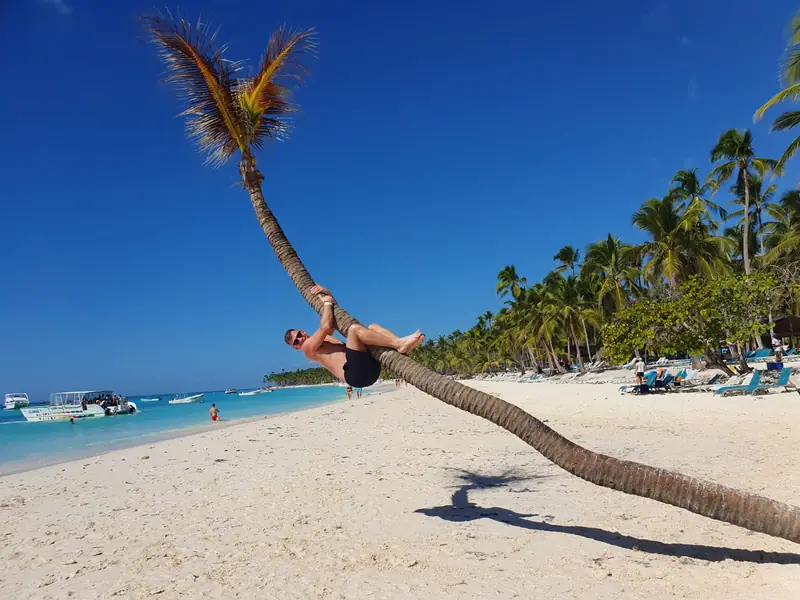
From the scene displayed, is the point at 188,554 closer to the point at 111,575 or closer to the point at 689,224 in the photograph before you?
the point at 111,575

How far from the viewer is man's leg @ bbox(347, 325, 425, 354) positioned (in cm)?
468

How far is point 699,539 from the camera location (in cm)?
506

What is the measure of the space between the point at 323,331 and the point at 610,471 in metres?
2.70

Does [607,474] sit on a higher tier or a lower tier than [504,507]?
higher

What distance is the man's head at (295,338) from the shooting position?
16.6 feet

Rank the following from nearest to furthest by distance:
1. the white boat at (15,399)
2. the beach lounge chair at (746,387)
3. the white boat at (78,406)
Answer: the beach lounge chair at (746,387) → the white boat at (78,406) → the white boat at (15,399)

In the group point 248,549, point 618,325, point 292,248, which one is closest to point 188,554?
point 248,549

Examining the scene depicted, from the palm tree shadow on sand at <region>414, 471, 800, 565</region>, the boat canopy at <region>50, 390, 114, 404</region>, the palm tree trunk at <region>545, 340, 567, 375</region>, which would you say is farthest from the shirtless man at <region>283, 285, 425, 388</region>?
the boat canopy at <region>50, 390, 114, 404</region>

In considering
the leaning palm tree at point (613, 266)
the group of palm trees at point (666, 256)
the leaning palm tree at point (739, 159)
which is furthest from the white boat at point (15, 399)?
the leaning palm tree at point (739, 159)

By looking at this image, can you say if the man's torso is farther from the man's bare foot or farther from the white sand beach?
the white sand beach

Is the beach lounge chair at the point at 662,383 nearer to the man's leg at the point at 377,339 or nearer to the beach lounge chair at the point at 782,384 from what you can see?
the beach lounge chair at the point at 782,384

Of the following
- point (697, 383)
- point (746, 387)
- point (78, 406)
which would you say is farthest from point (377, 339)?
point (78, 406)

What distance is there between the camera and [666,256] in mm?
32781

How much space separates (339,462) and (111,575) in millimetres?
5551
